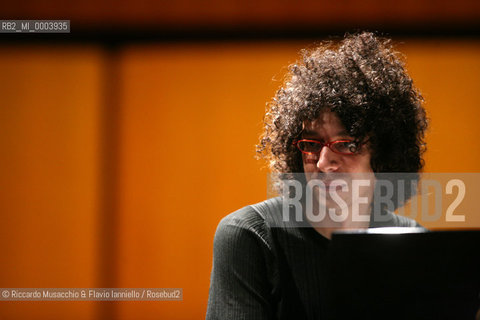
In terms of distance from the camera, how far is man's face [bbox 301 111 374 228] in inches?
54.2

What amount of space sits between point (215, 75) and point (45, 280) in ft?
5.41

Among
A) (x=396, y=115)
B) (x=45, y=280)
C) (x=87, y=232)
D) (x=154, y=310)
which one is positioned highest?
(x=396, y=115)

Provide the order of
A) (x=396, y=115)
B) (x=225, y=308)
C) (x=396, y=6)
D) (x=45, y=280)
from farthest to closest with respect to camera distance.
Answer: (x=45, y=280) < (x=396, y=6) < (x=396, y=115) < (x=225, y=308)

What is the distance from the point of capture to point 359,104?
144 cm

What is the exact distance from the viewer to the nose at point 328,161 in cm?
137

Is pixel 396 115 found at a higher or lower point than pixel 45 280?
higher

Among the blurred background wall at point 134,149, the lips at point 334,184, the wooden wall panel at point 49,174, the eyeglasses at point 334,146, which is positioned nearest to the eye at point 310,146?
the eyeglasses at point 334,146

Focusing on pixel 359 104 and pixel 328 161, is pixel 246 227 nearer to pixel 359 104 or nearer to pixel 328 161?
pixel 328 161

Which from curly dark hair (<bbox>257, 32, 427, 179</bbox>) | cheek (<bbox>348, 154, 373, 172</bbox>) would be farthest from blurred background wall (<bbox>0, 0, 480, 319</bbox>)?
cheek (<bbox>348, 154, 373, 172</bbox>)

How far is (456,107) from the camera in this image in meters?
2.88

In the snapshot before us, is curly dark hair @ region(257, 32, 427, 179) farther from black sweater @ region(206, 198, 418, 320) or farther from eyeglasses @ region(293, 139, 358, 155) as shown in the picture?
black sweater @ region(206, 198, 418, 320)

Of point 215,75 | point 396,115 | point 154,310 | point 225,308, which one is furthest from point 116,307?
point 396,115

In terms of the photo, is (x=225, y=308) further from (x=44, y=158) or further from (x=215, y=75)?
(x=44, y=158)

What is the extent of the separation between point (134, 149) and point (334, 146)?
71.8 inches
